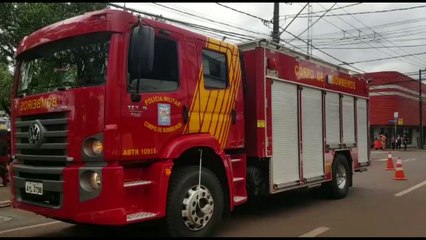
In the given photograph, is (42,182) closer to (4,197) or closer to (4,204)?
(4,204)

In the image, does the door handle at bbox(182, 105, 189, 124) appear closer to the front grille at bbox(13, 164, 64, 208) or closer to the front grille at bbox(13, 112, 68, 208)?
the front grille at bbox(13, 112, 68, 208)

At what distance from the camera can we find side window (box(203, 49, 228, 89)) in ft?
23.4

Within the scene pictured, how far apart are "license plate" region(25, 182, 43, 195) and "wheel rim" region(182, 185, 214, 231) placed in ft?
5.77

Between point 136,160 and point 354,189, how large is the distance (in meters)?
8.47

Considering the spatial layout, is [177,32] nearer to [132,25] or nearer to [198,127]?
[132,25]

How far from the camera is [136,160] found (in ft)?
19.7

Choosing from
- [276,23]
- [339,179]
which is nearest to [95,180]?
[339,179]

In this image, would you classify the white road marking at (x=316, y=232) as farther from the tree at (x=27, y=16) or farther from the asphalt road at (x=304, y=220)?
the tree at (x=27, y=16)

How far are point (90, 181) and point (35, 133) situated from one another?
103 cm

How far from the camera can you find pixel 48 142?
19.9ft

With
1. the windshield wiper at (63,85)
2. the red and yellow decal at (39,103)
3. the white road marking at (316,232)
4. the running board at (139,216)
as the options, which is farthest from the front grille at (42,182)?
the white road marking at (316,232)

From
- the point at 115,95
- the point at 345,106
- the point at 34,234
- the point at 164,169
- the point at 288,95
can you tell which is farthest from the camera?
the point at 345,106

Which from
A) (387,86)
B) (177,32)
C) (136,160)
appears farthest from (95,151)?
(387,86)

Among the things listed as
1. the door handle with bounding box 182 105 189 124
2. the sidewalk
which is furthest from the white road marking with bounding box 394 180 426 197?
the sidewalk
